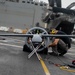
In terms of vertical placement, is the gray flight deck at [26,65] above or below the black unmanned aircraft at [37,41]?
below

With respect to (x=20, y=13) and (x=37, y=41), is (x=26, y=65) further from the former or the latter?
(x=20, y=13)

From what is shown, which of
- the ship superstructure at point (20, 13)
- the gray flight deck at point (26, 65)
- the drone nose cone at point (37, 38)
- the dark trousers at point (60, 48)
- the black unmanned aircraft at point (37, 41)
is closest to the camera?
the gray flight deck at point (26, 65)

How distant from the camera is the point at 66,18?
21375 millimetres

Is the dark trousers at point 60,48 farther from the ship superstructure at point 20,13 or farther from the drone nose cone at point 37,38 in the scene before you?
the ship superstructure at point 20,13

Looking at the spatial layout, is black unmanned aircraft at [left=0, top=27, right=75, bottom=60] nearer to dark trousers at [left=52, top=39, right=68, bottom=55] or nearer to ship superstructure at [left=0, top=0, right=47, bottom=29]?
dark trousers at [left=52, top=39, right=68, bottom=55]

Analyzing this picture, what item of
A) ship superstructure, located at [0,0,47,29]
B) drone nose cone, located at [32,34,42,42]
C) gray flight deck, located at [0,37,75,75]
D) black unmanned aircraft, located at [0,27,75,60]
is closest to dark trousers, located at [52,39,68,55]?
black unmanned aircraft, located at [0,27,75,60]

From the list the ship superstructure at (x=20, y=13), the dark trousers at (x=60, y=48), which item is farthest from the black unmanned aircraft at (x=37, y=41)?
the ship superstructure at (x=20, y=13)

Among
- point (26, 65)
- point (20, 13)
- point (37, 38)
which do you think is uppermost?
point (20, 13)

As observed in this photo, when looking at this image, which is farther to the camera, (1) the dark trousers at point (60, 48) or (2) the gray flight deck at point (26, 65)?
(1) the dark trousers at point (60, 48)

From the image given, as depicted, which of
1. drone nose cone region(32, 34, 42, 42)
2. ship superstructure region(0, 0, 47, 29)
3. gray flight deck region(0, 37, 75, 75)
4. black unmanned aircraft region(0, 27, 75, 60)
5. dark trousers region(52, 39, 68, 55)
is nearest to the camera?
gray flight deck region(0, 37, 75, 75)

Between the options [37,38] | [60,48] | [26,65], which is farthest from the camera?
[60,48]

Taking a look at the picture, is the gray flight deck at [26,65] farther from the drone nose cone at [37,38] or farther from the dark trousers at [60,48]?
the dark trousers at [60,48]

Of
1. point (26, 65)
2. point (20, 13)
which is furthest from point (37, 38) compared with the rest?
point (20, 13)

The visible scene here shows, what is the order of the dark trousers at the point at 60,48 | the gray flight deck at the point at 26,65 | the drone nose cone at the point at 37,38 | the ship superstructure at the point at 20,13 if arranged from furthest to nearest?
the ship superstructure at the point at 20,13 < the dark trousers at the point at 60,48 < the drone nose cone at the point at 37,38 < the gray flight deck at the point at 26,65
